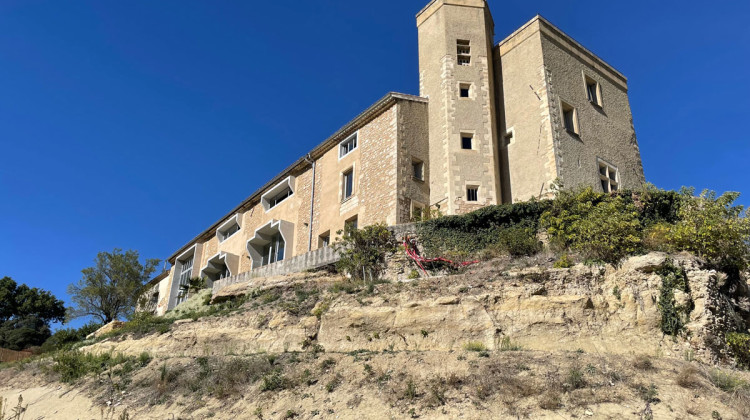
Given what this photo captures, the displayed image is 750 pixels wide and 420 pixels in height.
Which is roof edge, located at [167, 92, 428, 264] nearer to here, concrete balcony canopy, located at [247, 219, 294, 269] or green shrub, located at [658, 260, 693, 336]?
concrete balcony canopy, located at [247, 219, 294, 269]

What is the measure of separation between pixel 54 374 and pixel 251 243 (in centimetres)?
1443

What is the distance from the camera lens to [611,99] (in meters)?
27.2

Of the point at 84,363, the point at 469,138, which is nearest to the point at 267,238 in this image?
the point at 469,138

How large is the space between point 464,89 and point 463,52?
6.57ft

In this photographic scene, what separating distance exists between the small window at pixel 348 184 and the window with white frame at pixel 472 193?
5.15 m

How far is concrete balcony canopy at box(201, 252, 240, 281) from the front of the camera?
107 feet

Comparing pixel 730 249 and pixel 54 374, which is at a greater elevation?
pixel 730 249

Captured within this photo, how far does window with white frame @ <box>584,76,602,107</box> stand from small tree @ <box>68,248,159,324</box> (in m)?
30.3

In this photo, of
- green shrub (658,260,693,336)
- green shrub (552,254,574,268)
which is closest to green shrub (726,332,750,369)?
green shrub (658,260,693,336)

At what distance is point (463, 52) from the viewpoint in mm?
26547

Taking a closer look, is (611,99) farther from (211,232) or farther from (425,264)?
(211,232)

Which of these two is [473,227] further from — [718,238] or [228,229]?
[228,229]

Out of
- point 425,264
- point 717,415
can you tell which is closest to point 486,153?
point 425,264

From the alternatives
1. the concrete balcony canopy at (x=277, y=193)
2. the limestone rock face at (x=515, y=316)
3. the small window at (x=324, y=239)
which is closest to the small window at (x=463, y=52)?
the small window at (x=324, y=239)
